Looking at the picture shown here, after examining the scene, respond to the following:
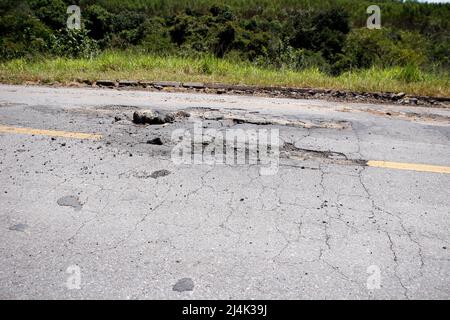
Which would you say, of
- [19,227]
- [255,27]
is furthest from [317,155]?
[255,27]

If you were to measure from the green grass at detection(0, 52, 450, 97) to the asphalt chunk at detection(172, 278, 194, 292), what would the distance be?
6.15 meters

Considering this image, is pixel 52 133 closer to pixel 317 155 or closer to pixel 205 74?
pixel 317 155

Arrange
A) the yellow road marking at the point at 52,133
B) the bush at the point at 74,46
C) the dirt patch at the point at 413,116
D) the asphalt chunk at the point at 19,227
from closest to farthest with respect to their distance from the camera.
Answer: the asphalt chunk at the point at 19,227 < the yellow road marking at the point at 52,133 < the dirt patch at the point at 413,116 < the bush at the point at 74,46

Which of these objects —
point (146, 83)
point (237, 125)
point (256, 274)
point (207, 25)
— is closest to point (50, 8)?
point (207, 25)

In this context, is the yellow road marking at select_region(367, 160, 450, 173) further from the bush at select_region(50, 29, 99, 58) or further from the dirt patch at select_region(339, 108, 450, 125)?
the bush at select_region(50, 29, 99, 58)

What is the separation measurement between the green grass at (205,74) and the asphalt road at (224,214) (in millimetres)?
2607

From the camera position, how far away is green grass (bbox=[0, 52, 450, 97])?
24.9ft

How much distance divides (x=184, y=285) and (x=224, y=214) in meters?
0.85

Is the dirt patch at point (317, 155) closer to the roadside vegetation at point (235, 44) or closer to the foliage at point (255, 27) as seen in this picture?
the roadside vegetation at point (235, 44)

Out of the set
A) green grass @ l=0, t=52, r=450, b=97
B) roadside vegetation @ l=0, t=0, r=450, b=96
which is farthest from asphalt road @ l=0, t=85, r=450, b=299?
roadside vegetation @ l=0, t=0, r=450, b=96

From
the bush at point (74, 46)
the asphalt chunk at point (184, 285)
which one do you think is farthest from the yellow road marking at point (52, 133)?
the bush at point (74, 46)

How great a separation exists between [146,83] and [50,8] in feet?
124

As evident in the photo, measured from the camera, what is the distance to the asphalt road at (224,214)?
7.68 feet

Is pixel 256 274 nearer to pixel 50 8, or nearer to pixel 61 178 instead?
pixel 61 178
